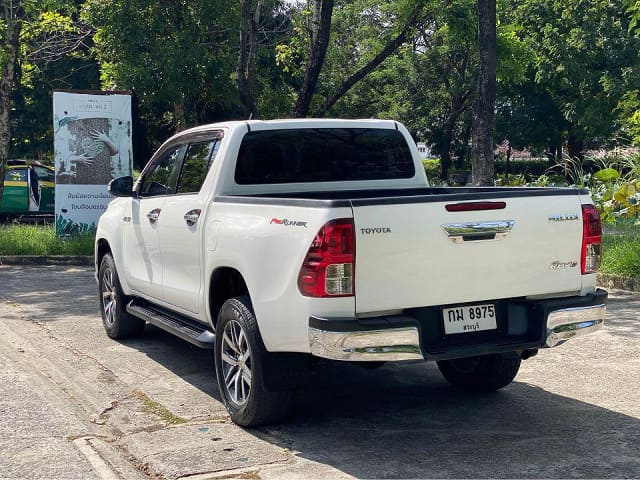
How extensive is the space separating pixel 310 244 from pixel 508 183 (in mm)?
17630

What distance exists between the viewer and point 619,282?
1134cm

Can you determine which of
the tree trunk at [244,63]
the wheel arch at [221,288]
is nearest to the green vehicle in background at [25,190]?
the tree trunk at [244,63]

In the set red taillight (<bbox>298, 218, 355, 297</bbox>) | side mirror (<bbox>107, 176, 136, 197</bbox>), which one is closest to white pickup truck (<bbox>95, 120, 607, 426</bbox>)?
red taillight (<bbox>298, 218, 355, 297</bbox>)

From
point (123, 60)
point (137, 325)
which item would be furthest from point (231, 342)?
point (123, 60)

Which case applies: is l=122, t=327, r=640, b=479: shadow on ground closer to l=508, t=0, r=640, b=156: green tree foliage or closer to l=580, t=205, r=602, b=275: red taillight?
l=580, t=205, r=602, b=275: red taillight

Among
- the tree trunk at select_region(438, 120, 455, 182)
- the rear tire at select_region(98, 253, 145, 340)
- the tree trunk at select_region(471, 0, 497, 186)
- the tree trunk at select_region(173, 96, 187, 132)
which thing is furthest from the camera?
the tree trunk at select_region(438, 120, 455, 182)

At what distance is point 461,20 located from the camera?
57.5ft

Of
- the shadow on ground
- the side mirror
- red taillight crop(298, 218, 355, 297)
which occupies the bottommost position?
the shadow on ground

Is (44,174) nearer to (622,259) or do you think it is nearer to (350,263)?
(622,259)

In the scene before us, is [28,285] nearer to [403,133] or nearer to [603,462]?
[403,133]

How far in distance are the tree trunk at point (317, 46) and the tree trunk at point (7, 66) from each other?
5.65 meters

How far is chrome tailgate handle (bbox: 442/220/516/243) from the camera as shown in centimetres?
508

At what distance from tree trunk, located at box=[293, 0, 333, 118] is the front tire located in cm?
1208

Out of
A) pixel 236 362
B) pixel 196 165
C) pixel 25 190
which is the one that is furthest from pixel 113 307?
pixel 25 190
